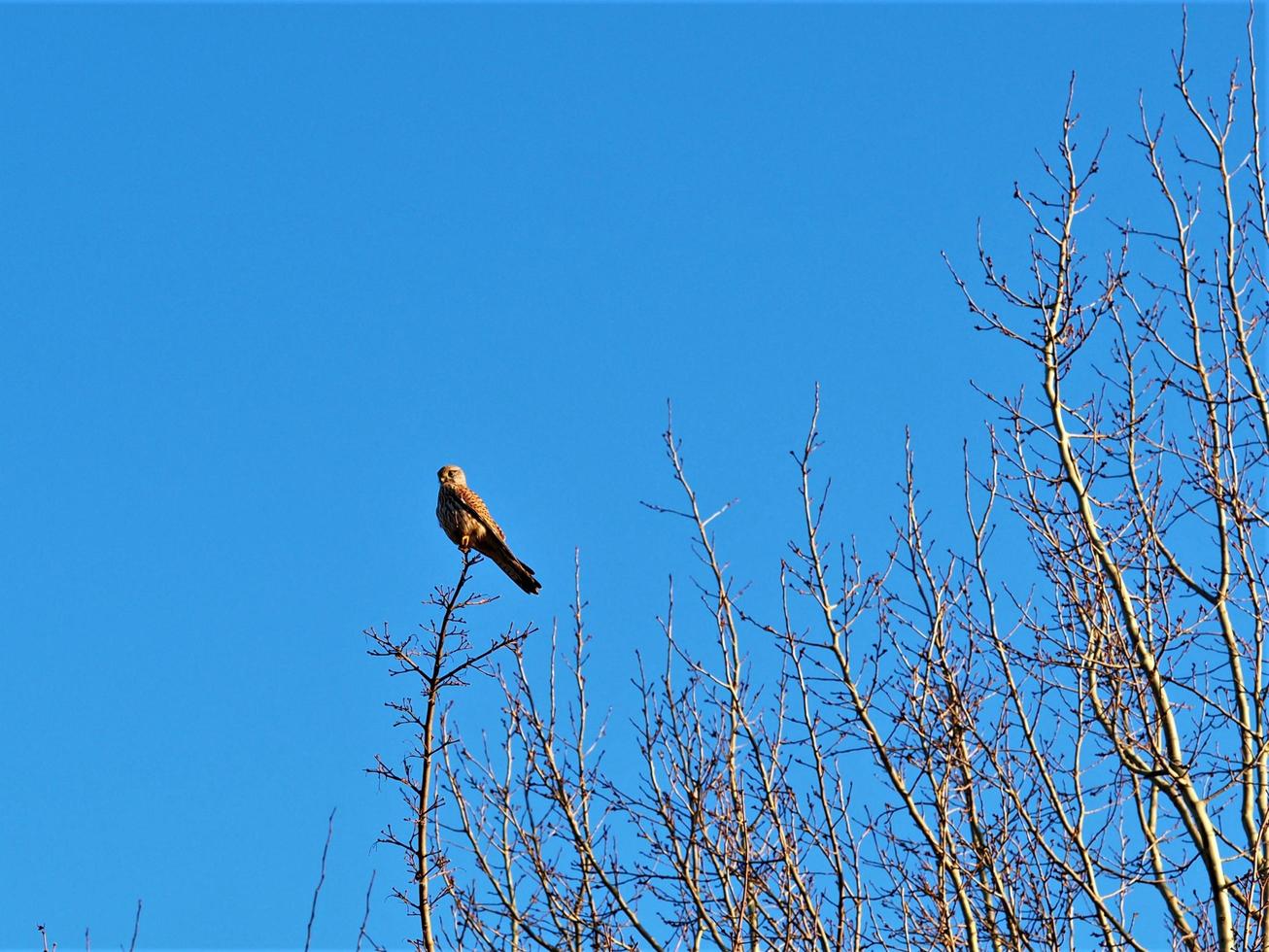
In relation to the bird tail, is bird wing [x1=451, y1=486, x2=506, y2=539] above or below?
above

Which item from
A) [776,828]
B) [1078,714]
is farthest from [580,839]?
[1078,714]

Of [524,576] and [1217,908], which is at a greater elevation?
[524,576]

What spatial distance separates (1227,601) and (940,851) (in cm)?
144

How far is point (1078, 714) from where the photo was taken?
21.4 feet

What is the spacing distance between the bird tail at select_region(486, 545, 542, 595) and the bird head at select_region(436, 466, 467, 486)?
120cm

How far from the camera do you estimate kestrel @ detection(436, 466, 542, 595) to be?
31.0 ft

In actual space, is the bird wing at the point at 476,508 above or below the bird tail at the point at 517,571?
above

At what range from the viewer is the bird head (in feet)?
34.9

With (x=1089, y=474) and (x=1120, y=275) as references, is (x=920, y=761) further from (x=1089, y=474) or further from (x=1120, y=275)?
(x=1120, y=275)

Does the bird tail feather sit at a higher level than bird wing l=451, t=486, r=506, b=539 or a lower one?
lower

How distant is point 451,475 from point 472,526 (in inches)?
33.0

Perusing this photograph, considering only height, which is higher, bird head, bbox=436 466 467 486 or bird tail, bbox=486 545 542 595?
bird head, bbox=436 466 467 486

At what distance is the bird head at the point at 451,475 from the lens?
34.9 ft

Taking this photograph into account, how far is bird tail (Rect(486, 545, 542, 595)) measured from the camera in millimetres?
9422
